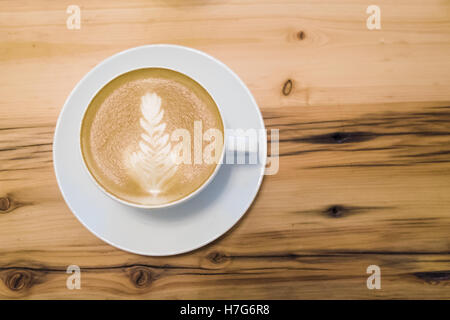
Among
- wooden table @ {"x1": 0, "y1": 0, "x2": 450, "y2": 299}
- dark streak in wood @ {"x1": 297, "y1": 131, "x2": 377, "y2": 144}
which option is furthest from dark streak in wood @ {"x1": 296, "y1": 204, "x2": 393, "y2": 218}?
dark streak in wood @ {"x1": 297, "y1": 131, "x2": 377, "y2": 144}

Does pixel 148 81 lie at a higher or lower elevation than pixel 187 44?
lower

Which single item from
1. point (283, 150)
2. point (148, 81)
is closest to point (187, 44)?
point (148, 81)

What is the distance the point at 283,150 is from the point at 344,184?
147 millimetres

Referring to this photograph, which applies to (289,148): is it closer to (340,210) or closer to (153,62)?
(340,210)

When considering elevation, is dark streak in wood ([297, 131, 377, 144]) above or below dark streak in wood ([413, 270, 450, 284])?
above

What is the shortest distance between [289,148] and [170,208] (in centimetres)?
27

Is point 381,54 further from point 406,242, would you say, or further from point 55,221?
point 55,221

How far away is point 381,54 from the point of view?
748 mm

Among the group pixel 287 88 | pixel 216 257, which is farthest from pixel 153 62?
pixel 216 257

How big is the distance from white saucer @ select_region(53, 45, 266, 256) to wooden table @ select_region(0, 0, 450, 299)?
0.18ft

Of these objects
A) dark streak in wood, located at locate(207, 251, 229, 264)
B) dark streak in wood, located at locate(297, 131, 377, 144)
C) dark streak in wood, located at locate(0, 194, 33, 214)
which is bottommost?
dark streak in wood, located at locate(207, 251, 229, 264)

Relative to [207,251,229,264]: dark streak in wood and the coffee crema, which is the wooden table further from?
the coffee crema

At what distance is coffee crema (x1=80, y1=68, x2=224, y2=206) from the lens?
0.63 meters

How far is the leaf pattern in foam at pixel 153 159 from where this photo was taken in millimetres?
635
